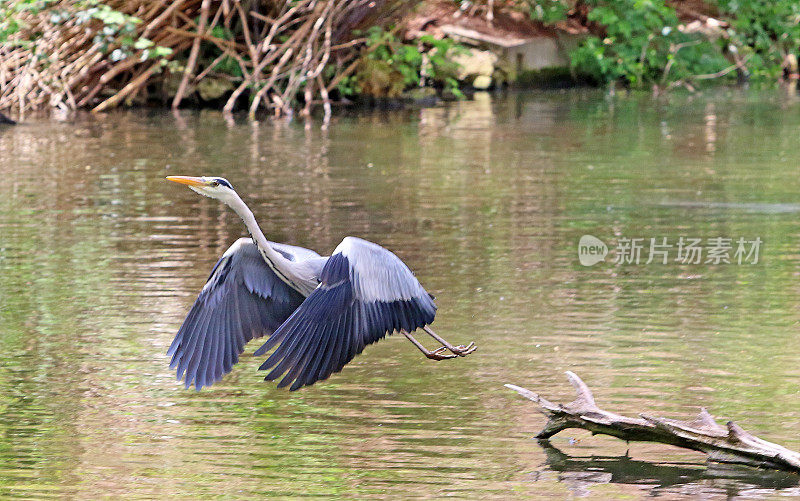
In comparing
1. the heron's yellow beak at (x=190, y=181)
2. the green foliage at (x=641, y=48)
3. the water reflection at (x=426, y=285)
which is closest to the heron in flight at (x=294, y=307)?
the heron's yellow beak at (x=190, y=181)

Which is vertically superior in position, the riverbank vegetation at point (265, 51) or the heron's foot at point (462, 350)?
the riverbank vegetation at point (265, 51)

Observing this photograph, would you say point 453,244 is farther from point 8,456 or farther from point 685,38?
point 685,38

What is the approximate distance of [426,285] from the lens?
23.9 feet

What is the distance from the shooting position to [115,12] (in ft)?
53.6

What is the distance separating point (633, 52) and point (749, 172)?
9902mm

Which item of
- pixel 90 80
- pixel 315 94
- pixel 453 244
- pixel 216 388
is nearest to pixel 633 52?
pixel 315 94

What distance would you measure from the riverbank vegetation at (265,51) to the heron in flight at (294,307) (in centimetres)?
1201

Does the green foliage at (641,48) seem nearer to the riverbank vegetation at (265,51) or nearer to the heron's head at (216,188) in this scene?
the riverbank vegetation at (265,51)

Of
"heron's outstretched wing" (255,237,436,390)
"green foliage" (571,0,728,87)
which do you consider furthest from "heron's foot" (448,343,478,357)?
"green foliage" (571,0,728,87)

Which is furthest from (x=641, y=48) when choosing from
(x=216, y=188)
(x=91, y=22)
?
(x=216, y=188)

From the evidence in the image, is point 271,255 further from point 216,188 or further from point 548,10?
point 548,10

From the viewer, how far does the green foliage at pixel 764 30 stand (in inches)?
867

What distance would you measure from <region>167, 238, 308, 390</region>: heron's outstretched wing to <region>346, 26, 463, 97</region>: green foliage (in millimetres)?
13105

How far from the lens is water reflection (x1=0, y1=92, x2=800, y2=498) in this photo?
4643mm
